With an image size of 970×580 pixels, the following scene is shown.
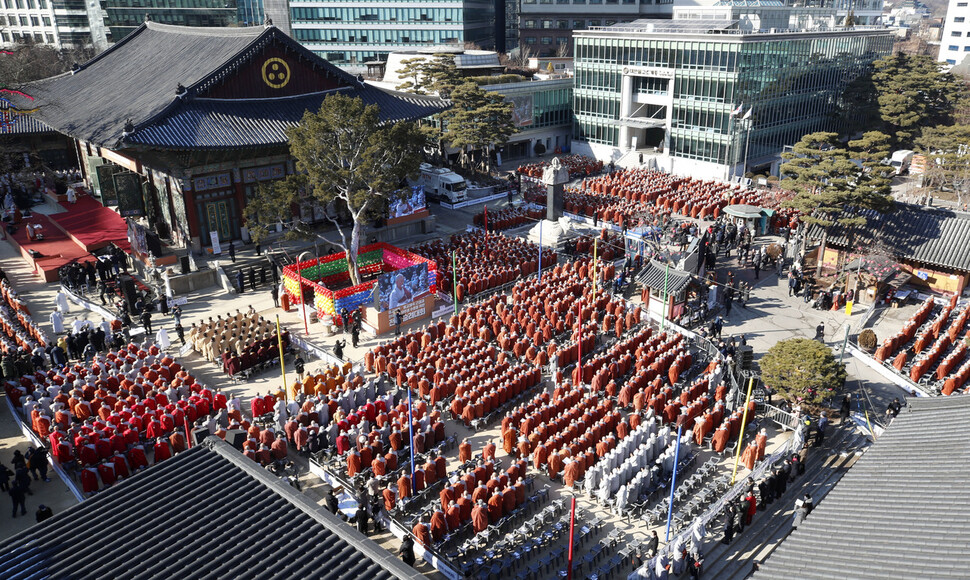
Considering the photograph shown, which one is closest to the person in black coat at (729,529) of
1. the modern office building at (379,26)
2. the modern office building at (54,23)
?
the modern office building at (379,26)

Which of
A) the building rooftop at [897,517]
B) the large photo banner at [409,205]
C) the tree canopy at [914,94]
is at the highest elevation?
the tree canopy at [914,94]

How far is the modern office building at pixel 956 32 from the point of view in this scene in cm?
9812

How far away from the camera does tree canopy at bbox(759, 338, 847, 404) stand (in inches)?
786

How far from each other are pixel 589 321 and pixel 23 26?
10594cm

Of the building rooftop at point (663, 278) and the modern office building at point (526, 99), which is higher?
the modern office building at point (526, 99)

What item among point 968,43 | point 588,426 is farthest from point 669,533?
point 968,43

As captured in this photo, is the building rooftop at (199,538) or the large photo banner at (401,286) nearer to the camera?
the building rooftop at (199,538)

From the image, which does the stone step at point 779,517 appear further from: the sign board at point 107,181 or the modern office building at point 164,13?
the modern office building at point 164,13

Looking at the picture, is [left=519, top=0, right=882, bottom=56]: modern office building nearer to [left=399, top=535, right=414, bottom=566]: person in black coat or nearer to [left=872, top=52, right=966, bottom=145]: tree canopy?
[left=872, top=52, right=966, bottom=145]: tree canopy

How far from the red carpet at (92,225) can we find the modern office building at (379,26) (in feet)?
147

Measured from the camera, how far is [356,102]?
28719mm

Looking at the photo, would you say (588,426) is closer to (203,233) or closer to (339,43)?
(203,233)

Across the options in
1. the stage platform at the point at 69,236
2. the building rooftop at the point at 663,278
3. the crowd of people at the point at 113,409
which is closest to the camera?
the crowd of people at the point at 113,409

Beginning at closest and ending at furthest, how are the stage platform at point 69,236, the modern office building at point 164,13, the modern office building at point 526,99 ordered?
the stage platform at point 69,236
the modern office building at point 526,99
the modern office building at point 164,13
